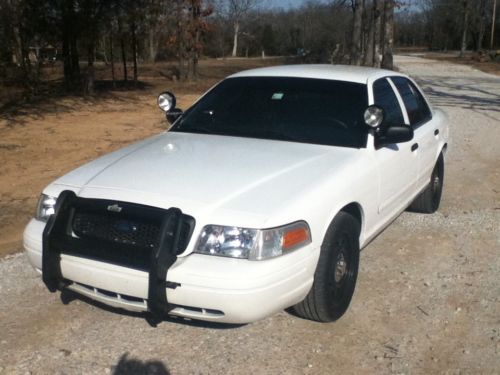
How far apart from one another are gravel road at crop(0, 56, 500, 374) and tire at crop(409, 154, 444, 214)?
2.97ft

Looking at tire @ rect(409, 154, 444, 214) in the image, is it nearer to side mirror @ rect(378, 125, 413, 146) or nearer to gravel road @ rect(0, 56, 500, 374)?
gravel road @ rect(0, 56, 500, 374)

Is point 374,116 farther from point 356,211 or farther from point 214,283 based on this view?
point 214,283

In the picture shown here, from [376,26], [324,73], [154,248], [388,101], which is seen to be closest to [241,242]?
[154,248]

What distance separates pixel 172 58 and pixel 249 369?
35.5m

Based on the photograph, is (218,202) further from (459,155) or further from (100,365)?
(459,155)

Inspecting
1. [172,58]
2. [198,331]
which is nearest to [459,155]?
[198,331]

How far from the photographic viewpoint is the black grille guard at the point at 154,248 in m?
3.04

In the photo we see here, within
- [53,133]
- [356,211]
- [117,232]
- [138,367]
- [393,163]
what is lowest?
[138,367]

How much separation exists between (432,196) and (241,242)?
11.8 ft

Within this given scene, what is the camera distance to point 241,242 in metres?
3.12

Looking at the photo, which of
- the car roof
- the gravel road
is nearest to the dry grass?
Answer: the gravel road

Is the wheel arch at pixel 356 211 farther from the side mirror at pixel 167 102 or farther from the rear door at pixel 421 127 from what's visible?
the side mirror at pixel 167 102

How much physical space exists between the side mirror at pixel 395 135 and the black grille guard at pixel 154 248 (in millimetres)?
1848

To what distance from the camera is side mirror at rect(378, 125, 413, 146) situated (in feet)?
14.1
